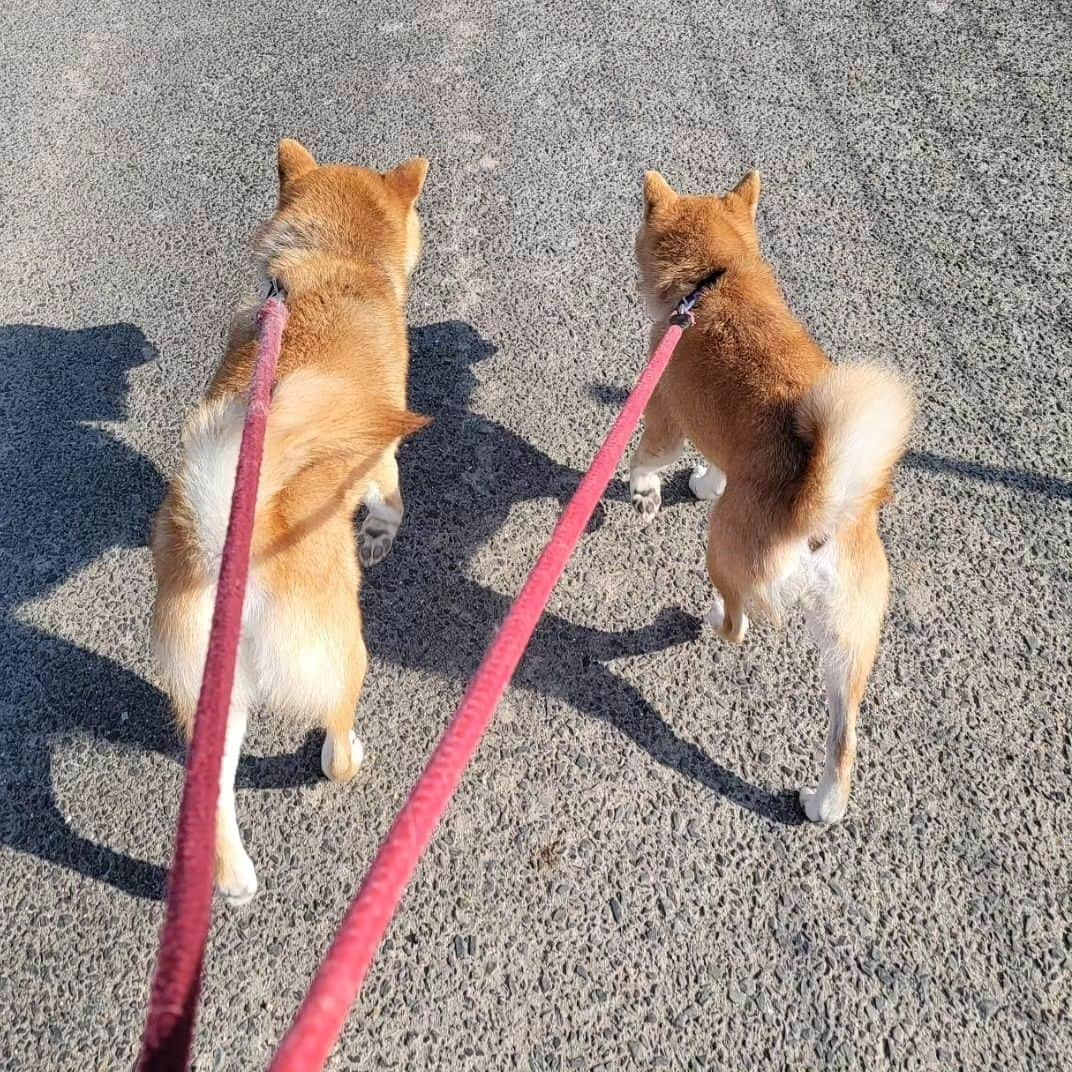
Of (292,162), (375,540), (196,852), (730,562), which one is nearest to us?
(196,852)

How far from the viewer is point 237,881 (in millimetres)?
2107

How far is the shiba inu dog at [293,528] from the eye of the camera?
1.78 metres

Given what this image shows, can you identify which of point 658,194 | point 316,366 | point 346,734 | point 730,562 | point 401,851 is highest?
point 401,851

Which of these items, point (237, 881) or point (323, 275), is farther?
point (323, 275)

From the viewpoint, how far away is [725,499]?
219cm

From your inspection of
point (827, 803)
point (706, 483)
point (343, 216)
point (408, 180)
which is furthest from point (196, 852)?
point (408, 180)

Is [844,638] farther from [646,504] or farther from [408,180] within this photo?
[408,180]

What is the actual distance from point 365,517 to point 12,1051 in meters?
1.87

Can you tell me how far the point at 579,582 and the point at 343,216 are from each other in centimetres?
158

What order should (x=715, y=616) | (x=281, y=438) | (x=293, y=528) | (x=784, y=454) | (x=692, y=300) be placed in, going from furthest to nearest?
(x=715, y=616)
(x=692, y=300)
(x=784, y=454)
(x=293, y=528)
(x=281, y=438)

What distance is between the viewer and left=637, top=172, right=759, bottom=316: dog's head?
8.92 feet

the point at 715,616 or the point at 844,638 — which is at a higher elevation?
the point at 844,638

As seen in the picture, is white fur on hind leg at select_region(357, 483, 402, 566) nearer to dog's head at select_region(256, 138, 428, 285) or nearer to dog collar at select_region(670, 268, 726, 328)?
dog's head at select_region(256, 138, 428, 285)

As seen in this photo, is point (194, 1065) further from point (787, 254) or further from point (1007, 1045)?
point (787, 254)
